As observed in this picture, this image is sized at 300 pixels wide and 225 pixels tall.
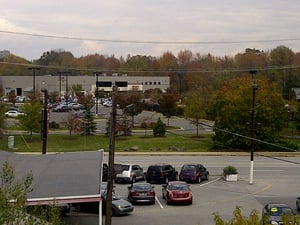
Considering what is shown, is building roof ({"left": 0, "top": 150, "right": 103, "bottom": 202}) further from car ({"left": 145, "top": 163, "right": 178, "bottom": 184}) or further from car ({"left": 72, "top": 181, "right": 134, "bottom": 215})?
car ({"left": 145, "top": 163, "right": 178, "bottom": 184})

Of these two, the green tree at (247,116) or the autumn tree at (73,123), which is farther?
the autumn tree at (73,123)

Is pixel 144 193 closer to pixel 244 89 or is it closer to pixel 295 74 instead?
pixel 244 89

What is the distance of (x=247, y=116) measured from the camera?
4444 cm

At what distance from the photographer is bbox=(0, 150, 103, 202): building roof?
18.9 meters

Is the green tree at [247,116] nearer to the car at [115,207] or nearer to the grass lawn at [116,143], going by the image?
the grass lawn at [116,143]

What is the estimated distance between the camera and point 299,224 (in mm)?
10094

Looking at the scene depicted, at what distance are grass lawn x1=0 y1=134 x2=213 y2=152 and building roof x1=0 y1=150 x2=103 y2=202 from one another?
55.8ft

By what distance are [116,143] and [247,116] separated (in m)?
10.8

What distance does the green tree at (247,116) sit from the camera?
44.4 meters

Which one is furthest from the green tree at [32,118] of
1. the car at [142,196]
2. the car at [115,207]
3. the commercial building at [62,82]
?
the commercial building at [62,82]

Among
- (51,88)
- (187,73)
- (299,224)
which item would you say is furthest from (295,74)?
(299,224)

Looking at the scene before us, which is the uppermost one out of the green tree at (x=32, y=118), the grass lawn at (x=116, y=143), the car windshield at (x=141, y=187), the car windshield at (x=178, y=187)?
the green tree at (x=32, y=118)

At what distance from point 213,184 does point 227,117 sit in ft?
45.3

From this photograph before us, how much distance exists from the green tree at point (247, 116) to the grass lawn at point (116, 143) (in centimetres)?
213
